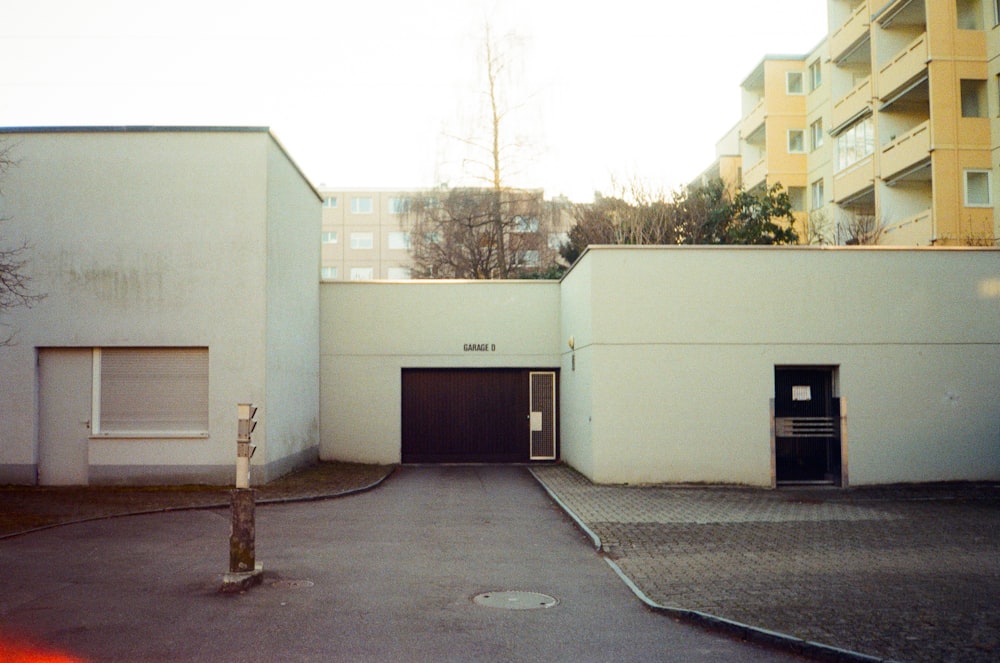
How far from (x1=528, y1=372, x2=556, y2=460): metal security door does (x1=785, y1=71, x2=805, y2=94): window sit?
23.9 m

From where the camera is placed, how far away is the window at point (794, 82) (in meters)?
39.4

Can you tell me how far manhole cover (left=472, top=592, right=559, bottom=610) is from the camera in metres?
7.67

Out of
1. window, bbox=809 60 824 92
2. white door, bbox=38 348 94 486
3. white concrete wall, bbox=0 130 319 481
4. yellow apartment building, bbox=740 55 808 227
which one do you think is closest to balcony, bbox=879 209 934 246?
yellow apartment building, bbox=740 55 808 227

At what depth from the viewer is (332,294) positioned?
22.3 metres

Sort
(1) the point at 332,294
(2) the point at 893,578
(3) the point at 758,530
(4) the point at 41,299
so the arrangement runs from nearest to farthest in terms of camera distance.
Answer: (2) the point at 893,578 < (3) the point at 758,530 < (4) the point at 41,299 < (1) the point at 332,294

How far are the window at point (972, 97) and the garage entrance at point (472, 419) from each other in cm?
1680

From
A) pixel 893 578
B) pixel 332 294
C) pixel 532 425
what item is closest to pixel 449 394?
pixel 532 425

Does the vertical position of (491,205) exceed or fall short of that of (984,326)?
it exceeds it

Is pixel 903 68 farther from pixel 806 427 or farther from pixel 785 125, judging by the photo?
pixel 806 427

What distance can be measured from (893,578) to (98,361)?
46.5 ft

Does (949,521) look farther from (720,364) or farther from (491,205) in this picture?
(491,205)

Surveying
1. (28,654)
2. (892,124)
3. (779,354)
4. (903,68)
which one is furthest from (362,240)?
(28,654)

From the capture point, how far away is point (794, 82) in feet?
130

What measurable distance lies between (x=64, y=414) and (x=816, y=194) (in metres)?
31.7
